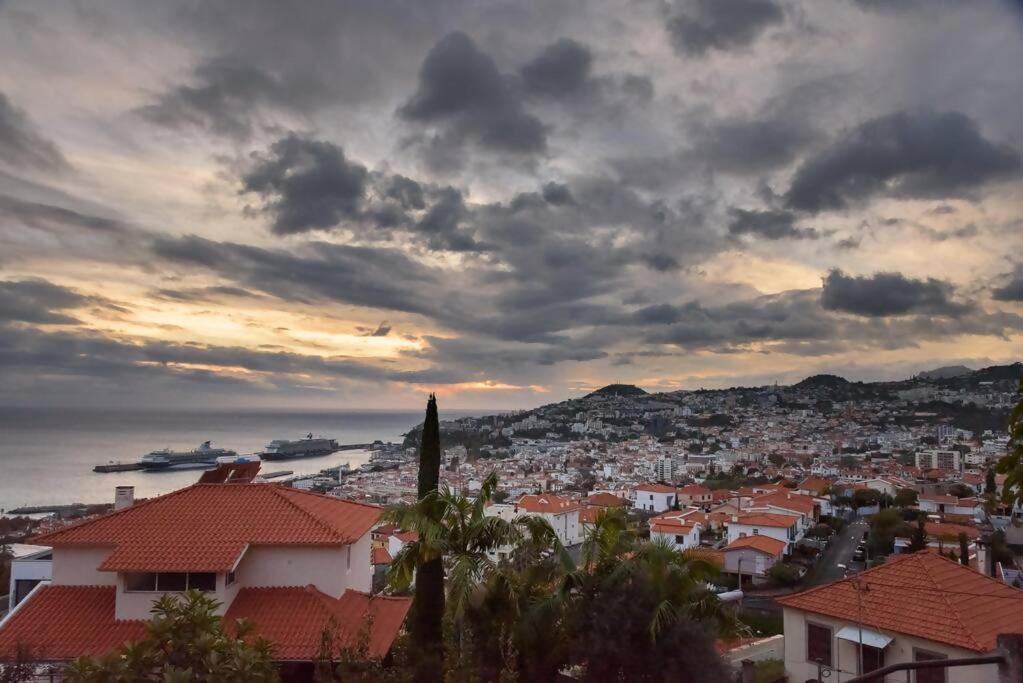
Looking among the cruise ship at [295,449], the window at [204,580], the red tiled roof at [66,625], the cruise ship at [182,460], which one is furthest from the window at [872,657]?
the cruise ship at [295,449]

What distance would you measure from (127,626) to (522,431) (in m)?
137

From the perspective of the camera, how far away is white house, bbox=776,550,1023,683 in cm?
1096

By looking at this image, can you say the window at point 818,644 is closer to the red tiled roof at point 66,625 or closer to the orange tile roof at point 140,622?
the orange tile roof at point 140,622

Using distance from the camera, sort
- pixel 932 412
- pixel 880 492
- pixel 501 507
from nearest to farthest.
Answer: pixel 501 507 → pixel 880 492 → pixel 932 412

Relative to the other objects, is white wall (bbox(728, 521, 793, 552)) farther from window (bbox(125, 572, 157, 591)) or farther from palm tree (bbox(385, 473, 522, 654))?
window (bbox(125, 572, 157, 591))

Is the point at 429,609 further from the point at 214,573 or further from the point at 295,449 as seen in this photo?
the point at 295,449

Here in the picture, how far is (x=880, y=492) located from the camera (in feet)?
179

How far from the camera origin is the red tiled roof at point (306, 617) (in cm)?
962

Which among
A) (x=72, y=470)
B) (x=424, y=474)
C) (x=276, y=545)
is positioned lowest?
(x=72, y=470)

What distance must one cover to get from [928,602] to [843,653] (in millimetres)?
1757

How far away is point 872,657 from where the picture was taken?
1155cm

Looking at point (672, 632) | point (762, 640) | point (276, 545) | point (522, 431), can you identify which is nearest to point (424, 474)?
point (276, 545)

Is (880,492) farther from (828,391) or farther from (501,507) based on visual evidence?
(828,391)

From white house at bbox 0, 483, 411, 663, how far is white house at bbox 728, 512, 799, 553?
99.6 ft
